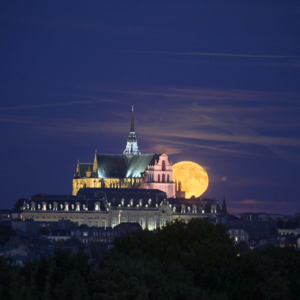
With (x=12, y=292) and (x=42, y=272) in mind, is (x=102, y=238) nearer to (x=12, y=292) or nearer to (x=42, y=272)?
(x=42, y=272)

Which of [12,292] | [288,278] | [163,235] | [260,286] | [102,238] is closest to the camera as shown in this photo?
[12,292]

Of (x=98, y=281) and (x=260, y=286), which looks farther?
(x=260, y=286)

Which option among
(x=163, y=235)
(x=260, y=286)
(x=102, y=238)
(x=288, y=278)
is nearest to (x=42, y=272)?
(x=260, y=286)

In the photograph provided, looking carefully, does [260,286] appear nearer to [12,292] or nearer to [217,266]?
[217,266]

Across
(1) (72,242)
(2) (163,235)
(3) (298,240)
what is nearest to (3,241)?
(1) (72,242)

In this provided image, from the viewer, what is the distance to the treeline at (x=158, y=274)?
196 ft

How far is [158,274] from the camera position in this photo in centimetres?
6538

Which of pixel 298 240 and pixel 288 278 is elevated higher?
pixel 298 240

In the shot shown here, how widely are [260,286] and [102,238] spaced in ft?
395

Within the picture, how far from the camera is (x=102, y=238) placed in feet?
625

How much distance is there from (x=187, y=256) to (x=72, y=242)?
7814cm

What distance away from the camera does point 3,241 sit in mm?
161125

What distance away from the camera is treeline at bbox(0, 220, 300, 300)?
59.6 metres

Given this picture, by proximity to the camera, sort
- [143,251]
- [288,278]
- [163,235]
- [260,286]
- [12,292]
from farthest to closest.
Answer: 1. [163,235]
2. [143,251]
3. [288,278]
4. [260,286]
5. [12,292]
